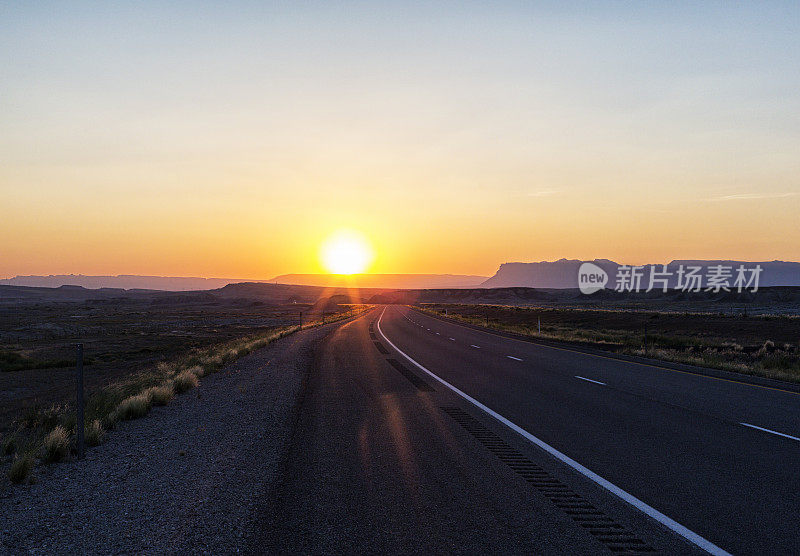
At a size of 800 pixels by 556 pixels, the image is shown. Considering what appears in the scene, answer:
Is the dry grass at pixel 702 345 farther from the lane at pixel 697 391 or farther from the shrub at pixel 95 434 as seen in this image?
the shrub at pixel 95 434

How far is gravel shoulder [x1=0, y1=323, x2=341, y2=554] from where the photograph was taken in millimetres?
4598

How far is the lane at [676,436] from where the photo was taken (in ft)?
16.1

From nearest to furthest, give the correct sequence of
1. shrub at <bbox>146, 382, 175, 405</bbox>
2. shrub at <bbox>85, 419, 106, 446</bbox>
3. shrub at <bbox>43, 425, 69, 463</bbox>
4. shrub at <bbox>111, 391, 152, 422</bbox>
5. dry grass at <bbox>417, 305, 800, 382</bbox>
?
shrub at <bbox>43, 425, 69, 463</bbox>
shrub at <bbox>85, 419, 106, 446</bbox>
shrub at <bbox>111, 391, 152, 422</bbox>
shrub at <bbox>146, 382, 175, 405</bbox>
dry grass at <bbox>417, 305, 800, 382</bbox>

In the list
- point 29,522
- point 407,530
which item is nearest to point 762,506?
point 407,530

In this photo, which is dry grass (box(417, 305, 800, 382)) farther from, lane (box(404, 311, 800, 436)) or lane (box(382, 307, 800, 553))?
lane (box(382, 307, 800, 553))

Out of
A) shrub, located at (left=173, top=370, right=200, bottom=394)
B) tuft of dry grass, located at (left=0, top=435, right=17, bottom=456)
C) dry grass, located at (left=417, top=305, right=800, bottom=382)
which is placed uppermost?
shrub, located at (left=173, top=370, right=200, bottom=394)

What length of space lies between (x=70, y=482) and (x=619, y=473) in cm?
653

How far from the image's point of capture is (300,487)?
5.75 metres

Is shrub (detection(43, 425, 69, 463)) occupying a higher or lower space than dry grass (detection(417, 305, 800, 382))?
higher

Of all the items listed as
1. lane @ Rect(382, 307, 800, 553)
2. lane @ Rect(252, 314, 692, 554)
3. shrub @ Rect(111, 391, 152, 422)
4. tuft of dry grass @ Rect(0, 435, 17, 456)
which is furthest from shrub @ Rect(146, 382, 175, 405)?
lane @ Rect(382, 307, 800, 553)

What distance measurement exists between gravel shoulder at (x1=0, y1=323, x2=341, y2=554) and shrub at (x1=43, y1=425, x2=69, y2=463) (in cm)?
26

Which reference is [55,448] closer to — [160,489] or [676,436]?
[160,489]

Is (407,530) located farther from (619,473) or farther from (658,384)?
(658,384)

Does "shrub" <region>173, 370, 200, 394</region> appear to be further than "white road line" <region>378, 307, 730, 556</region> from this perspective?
Yes
